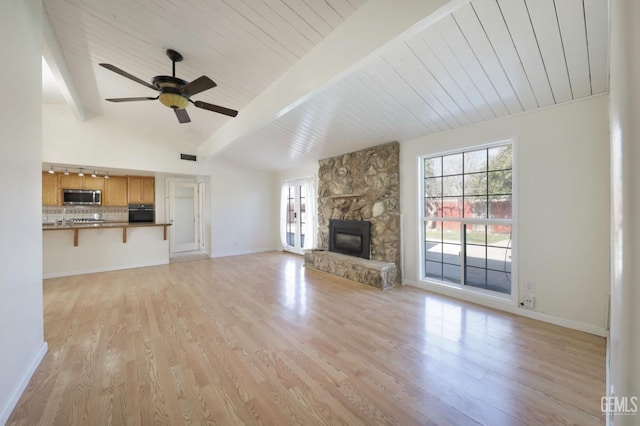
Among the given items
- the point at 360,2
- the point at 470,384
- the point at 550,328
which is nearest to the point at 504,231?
the point at 550,328

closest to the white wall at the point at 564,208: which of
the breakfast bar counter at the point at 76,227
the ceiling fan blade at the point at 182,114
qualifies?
the ceiling fan blade at the point at 182,114

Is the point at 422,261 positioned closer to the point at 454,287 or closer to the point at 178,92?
the point at 454,287

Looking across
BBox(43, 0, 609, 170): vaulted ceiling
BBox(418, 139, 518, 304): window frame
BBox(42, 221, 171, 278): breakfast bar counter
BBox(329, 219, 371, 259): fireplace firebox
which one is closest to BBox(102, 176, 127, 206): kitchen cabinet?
BBox(42, 221, 171, 278): breakfast bar counter

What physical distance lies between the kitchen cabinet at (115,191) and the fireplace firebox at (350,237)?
5.00m

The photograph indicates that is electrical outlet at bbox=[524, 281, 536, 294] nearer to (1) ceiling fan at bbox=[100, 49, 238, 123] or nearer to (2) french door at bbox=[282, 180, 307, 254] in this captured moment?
(1) ceiling fan at bbox=[100, 49, 238, 123]

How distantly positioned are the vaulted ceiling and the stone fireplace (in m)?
0.77

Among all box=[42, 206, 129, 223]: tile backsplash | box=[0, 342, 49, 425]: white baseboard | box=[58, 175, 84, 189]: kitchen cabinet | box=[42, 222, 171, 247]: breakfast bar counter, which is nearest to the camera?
box=[0, 342, 49, 425]: white baseboard

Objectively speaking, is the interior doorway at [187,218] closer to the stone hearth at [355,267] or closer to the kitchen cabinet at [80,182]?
the kitchen cabinet at [80,182]

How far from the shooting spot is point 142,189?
6.07 m

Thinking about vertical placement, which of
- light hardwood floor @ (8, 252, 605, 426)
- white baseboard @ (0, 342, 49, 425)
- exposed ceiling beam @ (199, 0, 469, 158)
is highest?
exposed ceiling beam @ (199, 0, 469, 158)

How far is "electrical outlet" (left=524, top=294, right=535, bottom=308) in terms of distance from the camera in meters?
2.85

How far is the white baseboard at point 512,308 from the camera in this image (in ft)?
8.22

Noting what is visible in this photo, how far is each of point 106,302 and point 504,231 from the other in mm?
5435

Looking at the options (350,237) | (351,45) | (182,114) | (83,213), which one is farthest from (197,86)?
(83,213)
